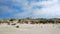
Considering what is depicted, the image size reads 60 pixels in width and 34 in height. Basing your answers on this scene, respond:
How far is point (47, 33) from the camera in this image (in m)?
6.88

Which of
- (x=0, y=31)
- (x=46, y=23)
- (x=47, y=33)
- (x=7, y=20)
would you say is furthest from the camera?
(x=7, y=20)

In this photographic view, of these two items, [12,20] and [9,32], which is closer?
[9,32]

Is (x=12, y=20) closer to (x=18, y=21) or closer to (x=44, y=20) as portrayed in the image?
(x=18, y=21)

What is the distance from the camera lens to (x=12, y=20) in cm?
994

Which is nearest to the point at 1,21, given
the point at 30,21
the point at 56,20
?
the point at 30,21

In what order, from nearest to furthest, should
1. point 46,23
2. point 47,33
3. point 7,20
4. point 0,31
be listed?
point 47,33 < point 0,31 < point 46,23 < point 7,20

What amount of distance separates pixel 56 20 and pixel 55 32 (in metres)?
2.28

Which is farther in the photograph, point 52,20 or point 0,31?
point 52,20

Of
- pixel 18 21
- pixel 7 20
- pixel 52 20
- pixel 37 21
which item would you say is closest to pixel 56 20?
pixel 52 20

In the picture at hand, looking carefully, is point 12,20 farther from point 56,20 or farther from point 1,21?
point 56,20

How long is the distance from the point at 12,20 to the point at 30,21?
41.9 inches

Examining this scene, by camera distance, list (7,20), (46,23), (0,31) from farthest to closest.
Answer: (7,20) < (46,23) < (0,31)

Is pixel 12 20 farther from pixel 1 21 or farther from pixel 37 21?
pixel 37 21

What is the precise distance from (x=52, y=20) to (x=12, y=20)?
227cm
